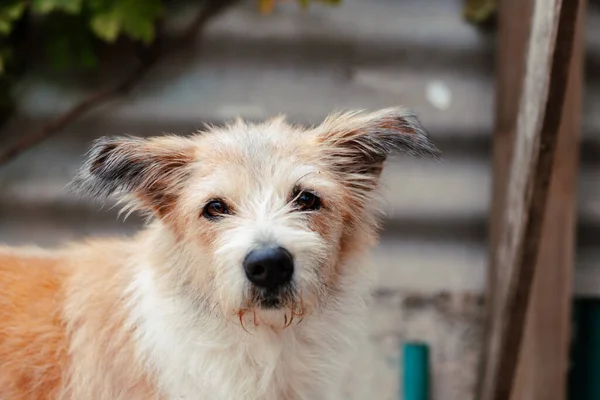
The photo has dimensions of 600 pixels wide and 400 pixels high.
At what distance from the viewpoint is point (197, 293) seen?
7.59 ft

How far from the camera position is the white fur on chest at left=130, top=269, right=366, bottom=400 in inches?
90.4

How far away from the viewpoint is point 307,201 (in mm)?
2240

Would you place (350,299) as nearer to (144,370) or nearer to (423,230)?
(144,370)

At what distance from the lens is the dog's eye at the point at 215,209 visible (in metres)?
2.20

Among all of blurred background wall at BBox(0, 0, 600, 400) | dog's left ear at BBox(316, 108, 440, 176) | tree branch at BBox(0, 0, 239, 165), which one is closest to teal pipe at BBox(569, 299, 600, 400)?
blurred background wall at BBox(0, 0, 600, 400)

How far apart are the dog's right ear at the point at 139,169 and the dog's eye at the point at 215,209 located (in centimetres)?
18

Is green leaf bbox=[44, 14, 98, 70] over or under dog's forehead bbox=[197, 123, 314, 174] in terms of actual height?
over

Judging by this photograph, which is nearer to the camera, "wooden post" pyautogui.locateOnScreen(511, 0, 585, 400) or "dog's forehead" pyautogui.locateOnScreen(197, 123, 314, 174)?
"dog's forehead" pyautogui.locateOnScreen(197, 123, 314, 174)

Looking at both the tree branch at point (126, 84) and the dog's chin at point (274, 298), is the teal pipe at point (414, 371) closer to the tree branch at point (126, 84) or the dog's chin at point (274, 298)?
the dog's chin at point (274, 298)

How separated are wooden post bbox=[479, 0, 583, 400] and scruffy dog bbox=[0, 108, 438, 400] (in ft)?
1.55

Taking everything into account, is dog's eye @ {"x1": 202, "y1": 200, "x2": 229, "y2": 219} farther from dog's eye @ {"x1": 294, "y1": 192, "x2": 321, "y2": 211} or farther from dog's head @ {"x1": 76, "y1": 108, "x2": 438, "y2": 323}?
dog's eye @ {"x1": 294, "y1": 192, "x2": 321, "y2": 211}

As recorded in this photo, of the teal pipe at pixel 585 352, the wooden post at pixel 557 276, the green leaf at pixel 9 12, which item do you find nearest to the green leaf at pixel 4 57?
the green leaf at pixel 9 12

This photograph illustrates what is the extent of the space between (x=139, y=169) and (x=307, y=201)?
0.55 meters

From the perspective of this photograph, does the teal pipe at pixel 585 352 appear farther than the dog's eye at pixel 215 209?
Yes
